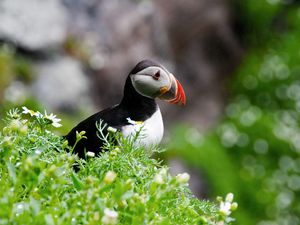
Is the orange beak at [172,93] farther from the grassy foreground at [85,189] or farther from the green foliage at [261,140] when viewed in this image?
the green foliage at [261,140]

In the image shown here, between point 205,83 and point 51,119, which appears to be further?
point 205,83

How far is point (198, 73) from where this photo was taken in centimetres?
1269

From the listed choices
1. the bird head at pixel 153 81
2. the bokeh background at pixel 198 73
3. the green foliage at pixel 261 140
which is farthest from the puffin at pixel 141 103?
the green foliage at pixel 261 140

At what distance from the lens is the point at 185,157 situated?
10594 mm

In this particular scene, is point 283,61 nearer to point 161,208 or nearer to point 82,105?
point 82,105

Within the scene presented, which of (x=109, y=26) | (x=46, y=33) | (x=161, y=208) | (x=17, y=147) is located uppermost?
(x=109, y=26)

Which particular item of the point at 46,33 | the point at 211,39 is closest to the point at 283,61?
the point at 211,39

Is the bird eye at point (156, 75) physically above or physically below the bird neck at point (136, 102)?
above

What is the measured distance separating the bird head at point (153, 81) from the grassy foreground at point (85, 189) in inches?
34.8

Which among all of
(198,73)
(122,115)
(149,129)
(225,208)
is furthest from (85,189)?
(198,73)

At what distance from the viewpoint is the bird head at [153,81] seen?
3736 millimetres

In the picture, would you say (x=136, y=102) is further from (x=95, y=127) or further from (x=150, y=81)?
(x=95, y=127)

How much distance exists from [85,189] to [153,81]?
161 centimetres

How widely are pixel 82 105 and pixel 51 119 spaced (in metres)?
5.93
